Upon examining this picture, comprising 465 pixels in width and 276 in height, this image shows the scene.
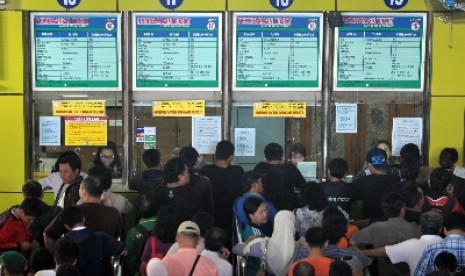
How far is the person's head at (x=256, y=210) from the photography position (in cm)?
767

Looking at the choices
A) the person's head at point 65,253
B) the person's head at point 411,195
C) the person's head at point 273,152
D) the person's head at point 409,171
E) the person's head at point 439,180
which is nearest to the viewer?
the person's head at point 65,253

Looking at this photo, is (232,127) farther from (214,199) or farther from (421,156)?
(421,156)

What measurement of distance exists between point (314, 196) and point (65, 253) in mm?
2298

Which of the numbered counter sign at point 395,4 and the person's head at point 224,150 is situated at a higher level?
the numbered counter sign at point 395,4

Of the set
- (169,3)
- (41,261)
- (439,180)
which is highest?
(169,3)

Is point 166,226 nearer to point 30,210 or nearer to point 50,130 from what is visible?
point 30,210

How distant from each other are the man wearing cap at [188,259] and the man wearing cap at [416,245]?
1399 mm

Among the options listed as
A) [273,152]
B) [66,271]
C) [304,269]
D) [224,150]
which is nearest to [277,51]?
[273,152]

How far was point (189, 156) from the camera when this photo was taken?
30.5 feet

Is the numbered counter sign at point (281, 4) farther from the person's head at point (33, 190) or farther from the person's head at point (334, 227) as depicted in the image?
the person's head at point (334, 227)

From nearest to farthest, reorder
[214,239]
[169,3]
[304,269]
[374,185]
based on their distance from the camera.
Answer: [304,269], [214,239], [374,185], [169,3]

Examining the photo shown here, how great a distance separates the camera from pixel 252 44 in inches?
400

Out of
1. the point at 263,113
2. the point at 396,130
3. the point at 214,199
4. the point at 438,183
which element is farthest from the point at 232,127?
the point at 438,183

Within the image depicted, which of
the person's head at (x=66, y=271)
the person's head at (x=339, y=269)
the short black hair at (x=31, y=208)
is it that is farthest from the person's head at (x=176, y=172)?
the person's head at (x=339, y=269)
